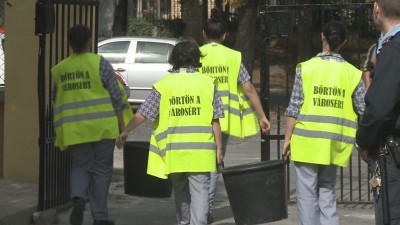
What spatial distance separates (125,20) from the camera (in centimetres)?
2945

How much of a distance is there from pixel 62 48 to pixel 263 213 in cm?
298

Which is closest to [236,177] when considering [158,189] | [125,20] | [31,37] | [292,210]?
[158,189]

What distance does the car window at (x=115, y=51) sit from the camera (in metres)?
20.5

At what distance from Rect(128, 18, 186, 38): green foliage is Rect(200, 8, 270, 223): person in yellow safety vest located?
70.9 feet

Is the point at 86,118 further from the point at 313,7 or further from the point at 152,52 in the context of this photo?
the point at 152,52

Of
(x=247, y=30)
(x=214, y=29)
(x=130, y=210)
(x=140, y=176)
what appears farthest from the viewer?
(x=247, y=30)

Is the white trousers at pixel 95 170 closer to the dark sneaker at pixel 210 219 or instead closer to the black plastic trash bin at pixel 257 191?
the dark sneaker at pixel 210 219

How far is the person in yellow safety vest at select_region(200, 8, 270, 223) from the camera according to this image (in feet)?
29.6

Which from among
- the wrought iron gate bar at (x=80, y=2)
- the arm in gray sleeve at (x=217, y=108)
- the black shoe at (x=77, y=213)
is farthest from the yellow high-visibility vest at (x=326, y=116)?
the wrought iron gate bar at (x=80, y=2)

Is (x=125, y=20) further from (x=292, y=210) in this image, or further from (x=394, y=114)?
(x=394, y=114)

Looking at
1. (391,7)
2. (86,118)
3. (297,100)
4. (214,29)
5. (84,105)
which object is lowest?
(86,118)

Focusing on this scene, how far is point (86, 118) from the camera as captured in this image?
8.53m

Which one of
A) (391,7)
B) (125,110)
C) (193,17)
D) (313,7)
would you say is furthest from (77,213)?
(193,17)

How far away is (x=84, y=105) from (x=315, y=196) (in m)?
2.12
